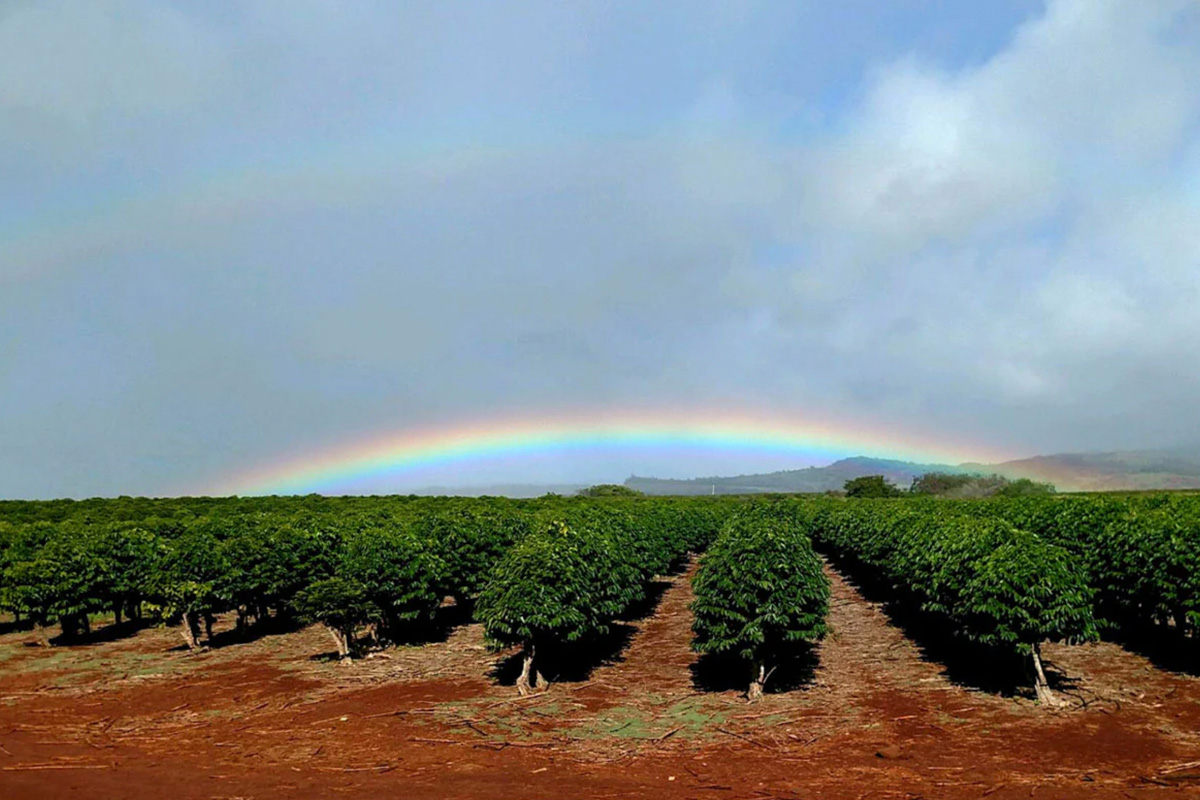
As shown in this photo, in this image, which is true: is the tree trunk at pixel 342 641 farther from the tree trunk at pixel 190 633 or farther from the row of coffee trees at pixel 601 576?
the tree trunk at pixel 190 633

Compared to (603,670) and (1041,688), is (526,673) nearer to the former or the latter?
(603,670)

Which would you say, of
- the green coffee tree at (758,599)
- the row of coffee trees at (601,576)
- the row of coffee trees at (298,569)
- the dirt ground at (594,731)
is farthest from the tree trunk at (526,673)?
the green coffee tree at (758,599)

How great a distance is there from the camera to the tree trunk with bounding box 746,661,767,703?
20.8m

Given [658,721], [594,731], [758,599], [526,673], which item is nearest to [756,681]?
[758,599]

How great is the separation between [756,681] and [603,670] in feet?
21.5

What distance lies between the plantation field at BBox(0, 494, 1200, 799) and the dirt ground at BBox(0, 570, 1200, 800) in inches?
3.9

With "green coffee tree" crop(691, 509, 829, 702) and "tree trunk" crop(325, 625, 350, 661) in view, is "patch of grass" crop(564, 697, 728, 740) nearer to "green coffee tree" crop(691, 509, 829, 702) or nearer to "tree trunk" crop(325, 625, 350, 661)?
"green coffee tree" crop(691, 509, 829, 702)

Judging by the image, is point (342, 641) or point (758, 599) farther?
point (342, 641)

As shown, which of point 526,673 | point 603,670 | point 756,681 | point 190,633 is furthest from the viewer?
point 190,633

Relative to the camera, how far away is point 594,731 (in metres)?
18.4

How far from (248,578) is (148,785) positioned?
1507cm

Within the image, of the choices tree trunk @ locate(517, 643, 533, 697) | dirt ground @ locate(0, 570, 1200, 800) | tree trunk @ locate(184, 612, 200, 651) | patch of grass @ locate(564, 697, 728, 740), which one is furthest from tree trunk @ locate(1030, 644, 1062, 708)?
tree trunk @ locate(184, 612, 200, 651)

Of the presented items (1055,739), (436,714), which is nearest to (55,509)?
(436,714)

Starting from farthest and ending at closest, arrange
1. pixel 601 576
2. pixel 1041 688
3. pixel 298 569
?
1. pixel 298 569
2. pixel 601 576
3. pixel 1041 688
